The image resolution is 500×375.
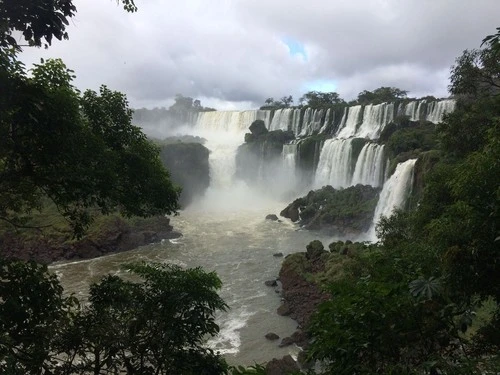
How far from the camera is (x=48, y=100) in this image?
17.0ft

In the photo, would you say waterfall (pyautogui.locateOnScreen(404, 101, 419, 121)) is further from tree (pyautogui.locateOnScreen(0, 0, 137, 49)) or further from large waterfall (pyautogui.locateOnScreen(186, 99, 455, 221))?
→ tree (pyautogui.locateOnScreen(0, 0, 137, 49))

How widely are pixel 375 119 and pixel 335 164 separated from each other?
8525mm

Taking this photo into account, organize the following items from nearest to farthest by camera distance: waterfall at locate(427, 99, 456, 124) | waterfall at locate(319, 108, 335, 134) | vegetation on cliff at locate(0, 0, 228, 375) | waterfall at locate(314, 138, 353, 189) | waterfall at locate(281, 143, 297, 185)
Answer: vegetation on cliff at locate(0, 0, 228, 375) → waterfall at locate(427, 99, 456, 124) → waterfall at locate(314, 138, 353, 189) → waterfall at locate(281, 143, 297, 185) → waterfall at locate(319, 108, 335, 134)

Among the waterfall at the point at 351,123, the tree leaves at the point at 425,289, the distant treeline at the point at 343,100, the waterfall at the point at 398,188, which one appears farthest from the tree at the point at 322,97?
the tree leaves at the point at 425,289

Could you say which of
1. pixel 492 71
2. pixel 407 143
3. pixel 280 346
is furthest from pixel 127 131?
pixel 407 143

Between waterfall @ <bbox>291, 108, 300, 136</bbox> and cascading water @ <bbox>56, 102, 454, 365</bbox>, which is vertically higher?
waterfall @ <bbox>291, 108, 300, 136</bbox>

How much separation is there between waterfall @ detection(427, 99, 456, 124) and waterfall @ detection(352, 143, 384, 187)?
720 centimetres

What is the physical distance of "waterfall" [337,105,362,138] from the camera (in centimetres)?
4661

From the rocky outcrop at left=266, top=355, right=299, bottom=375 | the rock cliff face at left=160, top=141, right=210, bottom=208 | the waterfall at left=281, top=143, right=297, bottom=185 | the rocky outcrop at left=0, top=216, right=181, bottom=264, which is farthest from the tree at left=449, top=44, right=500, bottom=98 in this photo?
A: the rock cliff face at left=160, top=141, right=210, bottom=208

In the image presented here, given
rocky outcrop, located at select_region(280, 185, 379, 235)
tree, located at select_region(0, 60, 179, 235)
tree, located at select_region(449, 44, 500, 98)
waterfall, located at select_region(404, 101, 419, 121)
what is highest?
waterfall, located at select_region(404, 101, 419, 121)

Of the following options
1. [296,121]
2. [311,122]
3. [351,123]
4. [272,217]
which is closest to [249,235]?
[272,217]

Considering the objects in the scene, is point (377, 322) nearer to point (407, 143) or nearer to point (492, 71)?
point (492, 71)

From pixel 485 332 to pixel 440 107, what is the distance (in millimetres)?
36502

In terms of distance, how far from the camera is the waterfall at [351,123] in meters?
46.6
